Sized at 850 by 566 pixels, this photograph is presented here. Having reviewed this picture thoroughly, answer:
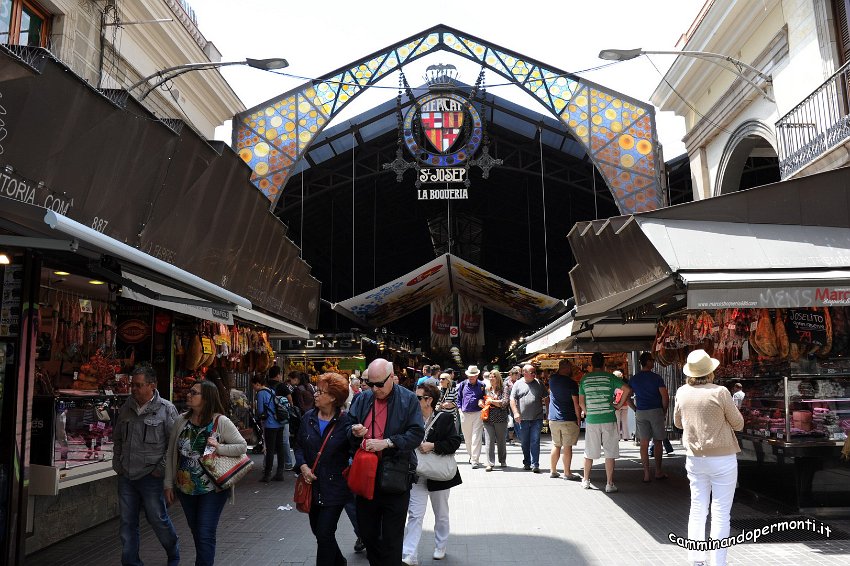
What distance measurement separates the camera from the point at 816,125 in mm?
10219

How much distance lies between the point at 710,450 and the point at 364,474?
8.29 ft

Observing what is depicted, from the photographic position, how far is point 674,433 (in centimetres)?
1552

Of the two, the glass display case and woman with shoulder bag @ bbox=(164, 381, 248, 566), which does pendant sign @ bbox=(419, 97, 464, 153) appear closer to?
the glass display case

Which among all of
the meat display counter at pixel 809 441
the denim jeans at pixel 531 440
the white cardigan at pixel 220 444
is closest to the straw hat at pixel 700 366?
the meat display counter at pixel 809 441

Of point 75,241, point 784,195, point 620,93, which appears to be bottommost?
point 75,241

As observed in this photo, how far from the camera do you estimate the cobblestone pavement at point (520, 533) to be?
19.8ft

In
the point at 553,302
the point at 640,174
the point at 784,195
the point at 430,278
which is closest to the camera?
the point at 784,195

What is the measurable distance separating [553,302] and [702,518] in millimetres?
14209

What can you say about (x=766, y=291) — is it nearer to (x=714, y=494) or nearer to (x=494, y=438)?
(x=714, y=494)

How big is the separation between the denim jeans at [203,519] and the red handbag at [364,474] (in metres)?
1.17

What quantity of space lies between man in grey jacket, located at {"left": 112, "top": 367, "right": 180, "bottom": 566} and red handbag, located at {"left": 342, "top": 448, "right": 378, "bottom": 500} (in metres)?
1.68

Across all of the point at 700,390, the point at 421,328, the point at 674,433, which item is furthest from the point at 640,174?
the point at 421,328

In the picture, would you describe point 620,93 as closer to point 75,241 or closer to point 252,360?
point 252,360

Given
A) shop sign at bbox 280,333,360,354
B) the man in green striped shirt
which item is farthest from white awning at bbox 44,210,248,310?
shop sign at bbox 280,333,360,354
